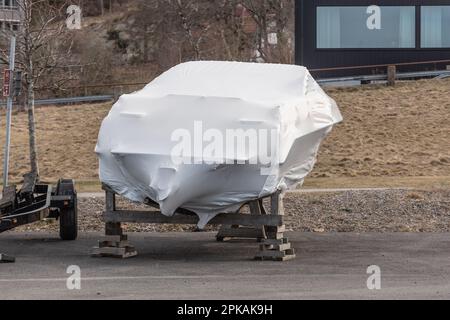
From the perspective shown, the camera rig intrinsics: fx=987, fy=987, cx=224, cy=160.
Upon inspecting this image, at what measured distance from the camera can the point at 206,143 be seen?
39.7 feet

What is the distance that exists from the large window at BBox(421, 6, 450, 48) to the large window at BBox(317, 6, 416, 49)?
0.44 meters

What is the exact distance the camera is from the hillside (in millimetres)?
25922

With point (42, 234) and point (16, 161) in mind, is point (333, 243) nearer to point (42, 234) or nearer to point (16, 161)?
point (42, 234)

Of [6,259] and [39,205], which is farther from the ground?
[39,205]

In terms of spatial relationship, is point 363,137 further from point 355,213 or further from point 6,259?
point 6,259

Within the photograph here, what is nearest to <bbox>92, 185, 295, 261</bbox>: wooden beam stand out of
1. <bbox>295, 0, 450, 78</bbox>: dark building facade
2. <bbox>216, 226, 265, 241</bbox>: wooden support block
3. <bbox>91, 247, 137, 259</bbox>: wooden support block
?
<bbox>91, 247, 137, 259</bbox>: wooden support block

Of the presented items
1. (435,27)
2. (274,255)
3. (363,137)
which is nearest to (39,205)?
(274,255)

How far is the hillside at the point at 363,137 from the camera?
25.9 metres

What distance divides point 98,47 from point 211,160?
4444 centimetres

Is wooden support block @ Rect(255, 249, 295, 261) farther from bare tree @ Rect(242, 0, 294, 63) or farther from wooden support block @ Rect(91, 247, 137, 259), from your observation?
bare tree @ Rect(242, 0, 294, 63)

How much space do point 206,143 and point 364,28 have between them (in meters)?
27.3

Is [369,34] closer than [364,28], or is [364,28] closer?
[364,28]

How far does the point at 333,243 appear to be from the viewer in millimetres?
14109
